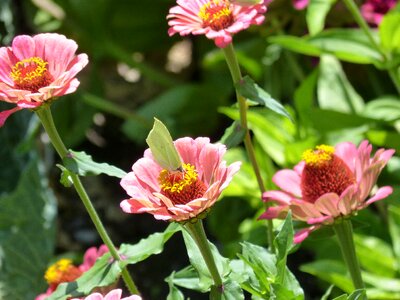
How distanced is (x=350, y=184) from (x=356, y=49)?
0.56 metres

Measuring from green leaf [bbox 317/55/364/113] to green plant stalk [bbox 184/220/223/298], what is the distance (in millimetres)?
808

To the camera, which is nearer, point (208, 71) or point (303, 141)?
point (303, 141)

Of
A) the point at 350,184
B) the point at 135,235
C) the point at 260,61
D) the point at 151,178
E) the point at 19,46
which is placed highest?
the point at 19,46

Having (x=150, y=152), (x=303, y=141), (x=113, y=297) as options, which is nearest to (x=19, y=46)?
(x=150, y=152)

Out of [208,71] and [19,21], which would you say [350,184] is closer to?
[208,71]

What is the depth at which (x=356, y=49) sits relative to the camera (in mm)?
1554

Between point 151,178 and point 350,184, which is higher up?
point 151,178

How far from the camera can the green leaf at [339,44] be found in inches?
60.6

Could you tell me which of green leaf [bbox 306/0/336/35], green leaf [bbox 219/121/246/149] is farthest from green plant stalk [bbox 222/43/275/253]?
green leaf [bbox 306/0/336/35]

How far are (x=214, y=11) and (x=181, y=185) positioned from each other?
214 mm

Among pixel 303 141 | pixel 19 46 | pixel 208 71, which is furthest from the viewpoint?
pixel 208 71

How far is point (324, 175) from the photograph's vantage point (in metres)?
1.04

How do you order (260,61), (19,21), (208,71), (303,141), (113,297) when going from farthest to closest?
1. (19,21)
2. (208,71)
3. (260,61)
4. (303,141)
5. (113,297)

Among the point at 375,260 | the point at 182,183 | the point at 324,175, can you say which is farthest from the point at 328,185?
the point at 375,260
